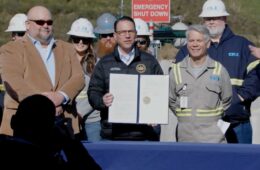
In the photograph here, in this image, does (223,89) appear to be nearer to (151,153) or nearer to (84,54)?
(151,153)

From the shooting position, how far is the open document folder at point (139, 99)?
6723 mm

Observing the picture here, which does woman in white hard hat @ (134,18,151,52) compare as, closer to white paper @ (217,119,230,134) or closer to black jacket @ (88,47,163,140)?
black jacket @ (88,47,163,140)

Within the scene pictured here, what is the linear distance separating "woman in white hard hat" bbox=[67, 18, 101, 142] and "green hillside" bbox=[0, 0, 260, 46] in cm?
3562

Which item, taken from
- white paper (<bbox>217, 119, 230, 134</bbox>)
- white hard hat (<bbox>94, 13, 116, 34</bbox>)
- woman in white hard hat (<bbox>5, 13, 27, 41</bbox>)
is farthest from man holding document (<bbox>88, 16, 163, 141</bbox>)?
woman in white hard hat (<bbox>5, 13, 27, 41</bbox>)

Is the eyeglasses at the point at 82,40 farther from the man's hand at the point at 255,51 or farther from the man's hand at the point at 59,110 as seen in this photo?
the man's hand at the point at 255,51

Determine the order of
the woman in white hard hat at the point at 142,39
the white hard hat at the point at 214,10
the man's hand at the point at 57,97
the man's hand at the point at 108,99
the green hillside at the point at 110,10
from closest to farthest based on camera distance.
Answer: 1. the man's hand at the point at 57,97
2. the man's hand at the point at 108,99
3. the white hard hat at the point at 214,10
4. the woman in white hard hat at the point at 142,39
5. the green hillside at the point at 110,10

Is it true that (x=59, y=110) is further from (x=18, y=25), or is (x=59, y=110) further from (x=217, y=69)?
(x=18, y=25)

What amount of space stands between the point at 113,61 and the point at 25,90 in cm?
103

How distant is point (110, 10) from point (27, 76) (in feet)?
157

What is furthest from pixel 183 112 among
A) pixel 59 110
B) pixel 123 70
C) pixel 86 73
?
pixel 86 73

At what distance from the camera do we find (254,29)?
55.3m

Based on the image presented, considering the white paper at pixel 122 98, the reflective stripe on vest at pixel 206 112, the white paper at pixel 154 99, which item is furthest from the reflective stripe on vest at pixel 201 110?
the white paper at pixel 122 98

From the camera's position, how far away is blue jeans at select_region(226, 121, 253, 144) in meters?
7.35

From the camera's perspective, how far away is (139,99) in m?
6.78
